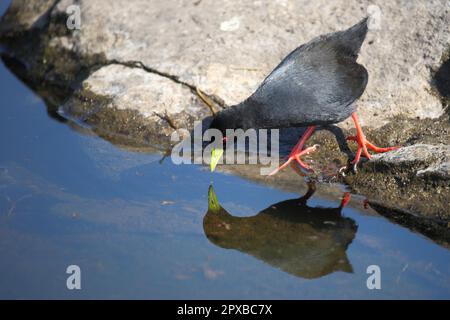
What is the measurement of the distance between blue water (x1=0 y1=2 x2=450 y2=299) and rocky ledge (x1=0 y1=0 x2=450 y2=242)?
0.53 meters

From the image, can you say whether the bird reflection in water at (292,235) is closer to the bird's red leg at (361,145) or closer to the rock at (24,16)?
the bird's red leg at (361,145)

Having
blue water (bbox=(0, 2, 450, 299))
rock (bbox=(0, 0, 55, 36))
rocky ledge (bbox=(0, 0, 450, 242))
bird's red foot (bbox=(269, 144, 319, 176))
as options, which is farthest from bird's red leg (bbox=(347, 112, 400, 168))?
rock (bbox=(0, 0, 55, 36))

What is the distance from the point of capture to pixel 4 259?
5422mm

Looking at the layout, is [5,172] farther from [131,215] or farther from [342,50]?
[342,50]

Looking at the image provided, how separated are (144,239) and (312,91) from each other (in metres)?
2.07

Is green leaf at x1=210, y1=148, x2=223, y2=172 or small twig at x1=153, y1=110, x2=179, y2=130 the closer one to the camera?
green leaf at x1=210, y1=148, x2=223, y2=172

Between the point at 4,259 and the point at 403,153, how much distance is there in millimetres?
3613

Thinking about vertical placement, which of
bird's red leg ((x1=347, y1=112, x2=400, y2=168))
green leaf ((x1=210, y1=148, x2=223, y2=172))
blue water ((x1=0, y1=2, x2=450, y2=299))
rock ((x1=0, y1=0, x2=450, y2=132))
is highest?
rock ((x1=0, y1=0, x2=450, y2=132))

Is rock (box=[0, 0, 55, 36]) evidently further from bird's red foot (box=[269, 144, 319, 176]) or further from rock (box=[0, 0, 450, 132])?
bird's red foot (box=[269, 144, 319, 176])

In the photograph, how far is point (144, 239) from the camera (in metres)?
5.64

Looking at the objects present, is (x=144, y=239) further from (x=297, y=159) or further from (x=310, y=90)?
(x=310, y=90)

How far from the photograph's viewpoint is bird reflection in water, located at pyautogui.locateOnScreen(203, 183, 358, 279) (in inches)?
211

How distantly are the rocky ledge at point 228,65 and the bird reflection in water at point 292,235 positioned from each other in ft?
1.83

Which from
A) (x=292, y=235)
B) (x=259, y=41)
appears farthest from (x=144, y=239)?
(x=259, y=41)
